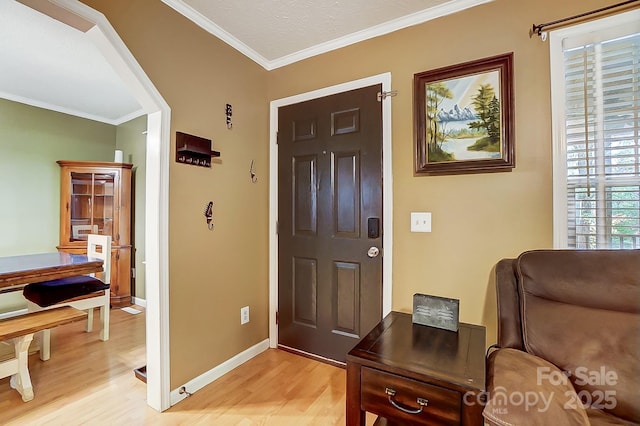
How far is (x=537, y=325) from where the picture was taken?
1.20 metres

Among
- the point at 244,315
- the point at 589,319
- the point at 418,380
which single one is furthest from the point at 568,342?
the point at 244,315

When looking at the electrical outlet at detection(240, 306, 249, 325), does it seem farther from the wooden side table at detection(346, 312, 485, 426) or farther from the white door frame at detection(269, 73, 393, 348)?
the wooden side table at detection(346, 312, 485, 426)

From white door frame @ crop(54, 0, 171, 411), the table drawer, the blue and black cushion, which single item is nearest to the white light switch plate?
the table drawer

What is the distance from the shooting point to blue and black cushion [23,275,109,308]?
237 centimetres

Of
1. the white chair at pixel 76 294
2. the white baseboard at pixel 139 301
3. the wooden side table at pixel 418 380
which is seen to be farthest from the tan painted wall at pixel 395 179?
the white baseboard at pixel 139 301

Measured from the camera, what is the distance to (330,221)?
219cm

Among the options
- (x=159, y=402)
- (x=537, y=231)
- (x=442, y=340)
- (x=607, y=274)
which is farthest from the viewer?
(x=159, y=402)

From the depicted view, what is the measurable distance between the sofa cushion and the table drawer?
488 mm

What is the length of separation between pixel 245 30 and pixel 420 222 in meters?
1.77

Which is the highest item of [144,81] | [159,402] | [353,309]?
[144,81]

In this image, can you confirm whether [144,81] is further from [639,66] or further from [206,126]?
[639,66]

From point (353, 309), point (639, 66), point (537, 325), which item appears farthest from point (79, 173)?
point (639, 66)

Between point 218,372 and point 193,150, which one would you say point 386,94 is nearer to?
point 193,150

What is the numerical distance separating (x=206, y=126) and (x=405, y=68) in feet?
4.56
